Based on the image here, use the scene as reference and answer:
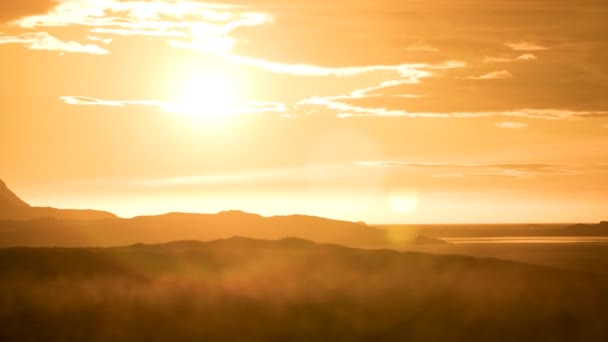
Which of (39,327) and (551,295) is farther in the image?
(551,295)

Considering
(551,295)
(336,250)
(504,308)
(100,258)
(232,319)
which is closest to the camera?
(232,319)

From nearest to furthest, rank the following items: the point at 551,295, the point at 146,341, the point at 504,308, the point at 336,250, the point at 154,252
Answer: the point at 146,341 < the point at 504,308 < the point at 551,295 < the point at 154,252 < the point at 336,250

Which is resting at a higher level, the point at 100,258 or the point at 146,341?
the point at 100,258

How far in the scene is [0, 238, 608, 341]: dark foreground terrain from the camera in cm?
4919

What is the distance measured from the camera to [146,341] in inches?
1813

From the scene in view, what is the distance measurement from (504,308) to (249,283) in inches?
718

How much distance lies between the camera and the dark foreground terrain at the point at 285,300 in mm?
49188

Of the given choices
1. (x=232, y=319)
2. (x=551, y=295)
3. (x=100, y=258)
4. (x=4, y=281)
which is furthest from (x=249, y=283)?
(x=551, y=295)

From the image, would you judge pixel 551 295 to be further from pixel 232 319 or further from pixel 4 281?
pixel 4 281

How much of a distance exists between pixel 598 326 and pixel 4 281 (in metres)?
38.9

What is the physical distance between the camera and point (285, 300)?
55344mm

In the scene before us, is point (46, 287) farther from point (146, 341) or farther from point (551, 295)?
point (551, 295)

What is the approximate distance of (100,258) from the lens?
64812mm

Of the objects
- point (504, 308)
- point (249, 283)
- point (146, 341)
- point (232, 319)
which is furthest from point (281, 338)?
point (504, 308)
